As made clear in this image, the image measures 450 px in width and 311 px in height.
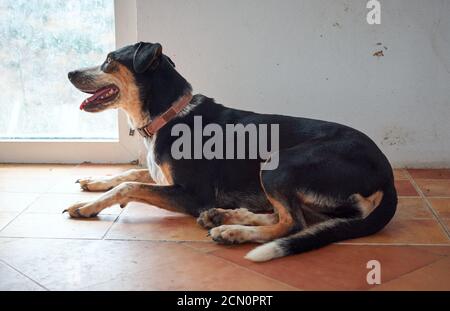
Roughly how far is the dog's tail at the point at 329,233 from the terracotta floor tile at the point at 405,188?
819mm

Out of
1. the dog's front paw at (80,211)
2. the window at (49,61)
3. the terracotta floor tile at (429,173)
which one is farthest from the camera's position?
the window at (49,61)

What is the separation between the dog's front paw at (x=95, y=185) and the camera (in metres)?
3.33

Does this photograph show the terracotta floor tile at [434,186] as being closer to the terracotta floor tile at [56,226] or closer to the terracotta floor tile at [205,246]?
the terracotta floor tile at [205,246]

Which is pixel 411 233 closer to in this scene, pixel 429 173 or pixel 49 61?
pixel 429 173

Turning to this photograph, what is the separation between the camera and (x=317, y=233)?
2369mm

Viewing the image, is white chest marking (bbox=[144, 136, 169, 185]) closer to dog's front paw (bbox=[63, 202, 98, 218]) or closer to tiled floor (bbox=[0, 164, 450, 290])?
tiled floor (bbox=[0, 164, 450, 290])

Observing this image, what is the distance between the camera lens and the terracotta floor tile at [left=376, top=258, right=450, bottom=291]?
203 cm

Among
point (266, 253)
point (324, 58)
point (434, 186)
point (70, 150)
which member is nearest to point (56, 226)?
point (266, 253)

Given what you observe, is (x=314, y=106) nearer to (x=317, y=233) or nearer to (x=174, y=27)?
(x=174, y=27)

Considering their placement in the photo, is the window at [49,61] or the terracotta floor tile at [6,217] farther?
the window at [49,61]

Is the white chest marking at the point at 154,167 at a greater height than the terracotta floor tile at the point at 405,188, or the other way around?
the white chest marking at the point at 154,167

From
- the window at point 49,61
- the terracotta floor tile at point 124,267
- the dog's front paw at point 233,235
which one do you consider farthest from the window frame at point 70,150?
the dog's front paw at point 233,235

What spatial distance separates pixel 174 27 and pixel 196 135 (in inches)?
46.3
